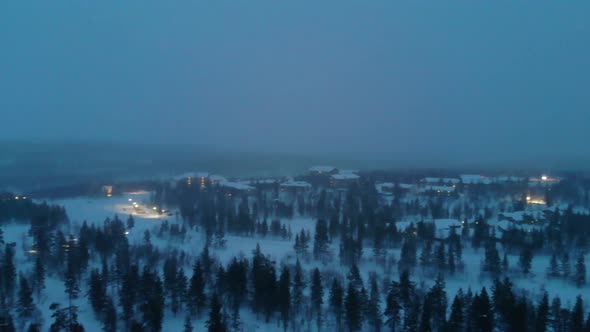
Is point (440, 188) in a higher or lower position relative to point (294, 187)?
higher

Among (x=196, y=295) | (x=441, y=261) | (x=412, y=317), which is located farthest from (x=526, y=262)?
(x=196, y=295)

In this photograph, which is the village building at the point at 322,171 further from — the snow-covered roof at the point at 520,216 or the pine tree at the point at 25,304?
the pine tree at the point at 25,304

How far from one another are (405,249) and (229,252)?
10.5m

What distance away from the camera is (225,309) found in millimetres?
18703

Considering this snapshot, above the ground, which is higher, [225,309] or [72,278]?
[72,278]

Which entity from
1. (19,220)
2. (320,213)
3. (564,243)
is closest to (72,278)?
(19,220)

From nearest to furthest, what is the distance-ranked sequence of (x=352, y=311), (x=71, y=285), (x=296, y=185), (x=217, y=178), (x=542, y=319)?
(x=542, y=319) < (x=352, y=311) < (x=71, y=285) < (x=296, y=185) < (x=217, y=178)

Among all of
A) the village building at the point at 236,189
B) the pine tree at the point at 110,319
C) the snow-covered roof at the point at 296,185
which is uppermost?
the snow-covered roof at the point at 296,185

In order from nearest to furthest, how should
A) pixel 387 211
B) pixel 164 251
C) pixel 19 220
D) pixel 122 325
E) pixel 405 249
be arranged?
pixel 122 325 → pixel 405 249 → pixel 164 251 → pixel 19 220 → pixel 387 211

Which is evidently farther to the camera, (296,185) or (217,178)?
(217,178)

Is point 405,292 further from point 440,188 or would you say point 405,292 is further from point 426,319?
point 440,188

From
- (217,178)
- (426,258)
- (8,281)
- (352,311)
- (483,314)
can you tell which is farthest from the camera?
(217,178)

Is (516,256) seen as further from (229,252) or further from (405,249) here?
→ (229,252)

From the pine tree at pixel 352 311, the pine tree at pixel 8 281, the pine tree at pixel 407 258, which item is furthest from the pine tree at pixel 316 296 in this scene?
the pine tree at pixel 8 281
